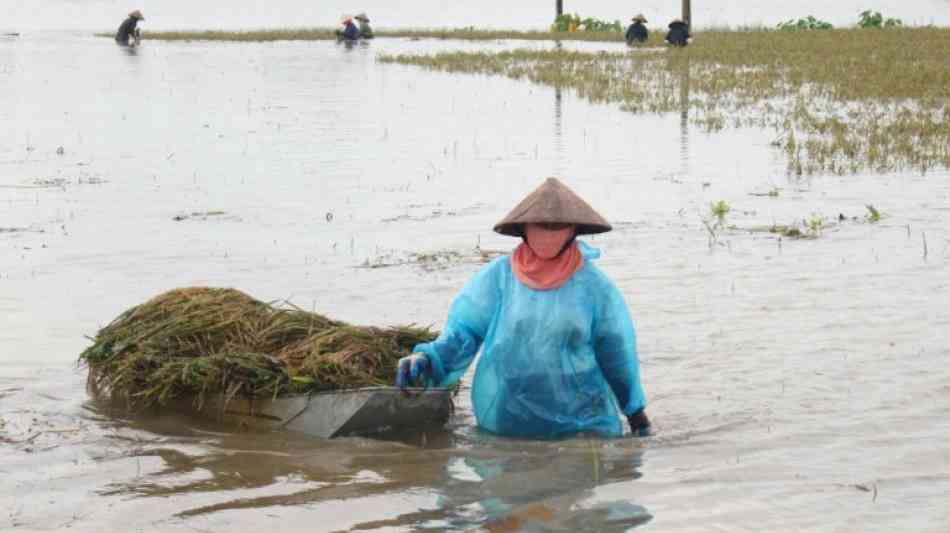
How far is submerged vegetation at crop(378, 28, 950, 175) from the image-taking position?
14.8 metres

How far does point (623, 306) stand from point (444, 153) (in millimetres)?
10630

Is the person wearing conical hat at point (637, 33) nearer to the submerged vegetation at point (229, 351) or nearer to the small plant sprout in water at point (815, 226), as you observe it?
the small plant sprout in water at point (815, 226)

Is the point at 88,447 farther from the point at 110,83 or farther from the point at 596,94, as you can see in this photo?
the point at 110,83

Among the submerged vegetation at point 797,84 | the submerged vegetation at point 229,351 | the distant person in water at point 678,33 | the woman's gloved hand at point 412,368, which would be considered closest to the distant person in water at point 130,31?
the submerged vegetation at point 797,84

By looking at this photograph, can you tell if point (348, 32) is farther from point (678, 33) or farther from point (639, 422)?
point (639, 422)

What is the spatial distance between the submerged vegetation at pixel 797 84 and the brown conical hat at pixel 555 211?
856 cm

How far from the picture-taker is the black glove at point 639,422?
5.70 metres

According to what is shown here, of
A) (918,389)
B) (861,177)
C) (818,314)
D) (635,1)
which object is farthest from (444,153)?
(635,1)

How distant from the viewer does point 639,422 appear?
18.8 ft

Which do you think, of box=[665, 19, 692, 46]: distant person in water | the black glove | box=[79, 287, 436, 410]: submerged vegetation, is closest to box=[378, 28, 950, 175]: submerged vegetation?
box=[665, 19, 692, 46]: distant person in water

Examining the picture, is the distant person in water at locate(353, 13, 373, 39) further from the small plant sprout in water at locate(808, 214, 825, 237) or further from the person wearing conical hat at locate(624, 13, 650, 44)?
the small plant sprout in water at locate(808, 214, 825, 237)

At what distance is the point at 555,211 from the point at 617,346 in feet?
1.84

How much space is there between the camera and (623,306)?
5461 mm

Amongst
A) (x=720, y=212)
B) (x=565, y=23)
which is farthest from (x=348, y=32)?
(x=720, y=212)
